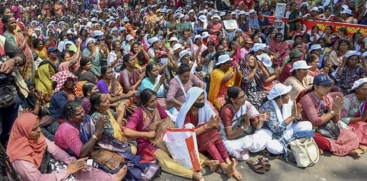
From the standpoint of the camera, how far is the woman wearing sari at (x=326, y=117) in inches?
161

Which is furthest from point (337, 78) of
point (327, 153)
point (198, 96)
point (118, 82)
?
point (118, 82)

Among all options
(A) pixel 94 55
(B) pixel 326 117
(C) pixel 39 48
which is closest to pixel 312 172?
(B) pixel 326 117

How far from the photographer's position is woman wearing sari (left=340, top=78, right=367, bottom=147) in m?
4.39

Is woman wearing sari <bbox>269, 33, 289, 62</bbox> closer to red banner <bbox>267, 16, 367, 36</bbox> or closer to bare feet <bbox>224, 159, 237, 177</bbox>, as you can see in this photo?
red banner <bbox>267, 16, 367, 36</bbox>

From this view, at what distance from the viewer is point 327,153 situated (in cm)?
417

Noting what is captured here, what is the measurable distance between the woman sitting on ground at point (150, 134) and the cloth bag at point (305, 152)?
1029 mm

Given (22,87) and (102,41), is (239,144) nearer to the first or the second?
(22,87)

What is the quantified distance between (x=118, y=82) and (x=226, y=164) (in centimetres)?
253

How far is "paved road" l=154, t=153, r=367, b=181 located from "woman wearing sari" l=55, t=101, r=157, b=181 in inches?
17.4

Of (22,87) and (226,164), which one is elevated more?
(22,87)

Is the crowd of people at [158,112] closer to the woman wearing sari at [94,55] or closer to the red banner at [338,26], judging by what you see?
the woman wearing sari at [94,55]

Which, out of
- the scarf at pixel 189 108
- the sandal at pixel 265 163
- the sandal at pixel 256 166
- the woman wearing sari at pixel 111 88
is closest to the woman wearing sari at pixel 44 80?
the woman wearing sari at pixel 111 88

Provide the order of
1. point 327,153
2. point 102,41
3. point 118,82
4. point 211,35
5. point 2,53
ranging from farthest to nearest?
point 211,35, point 102,41, point 118,82, point 327,153, point 2,53

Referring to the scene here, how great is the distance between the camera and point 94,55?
6973 mm
